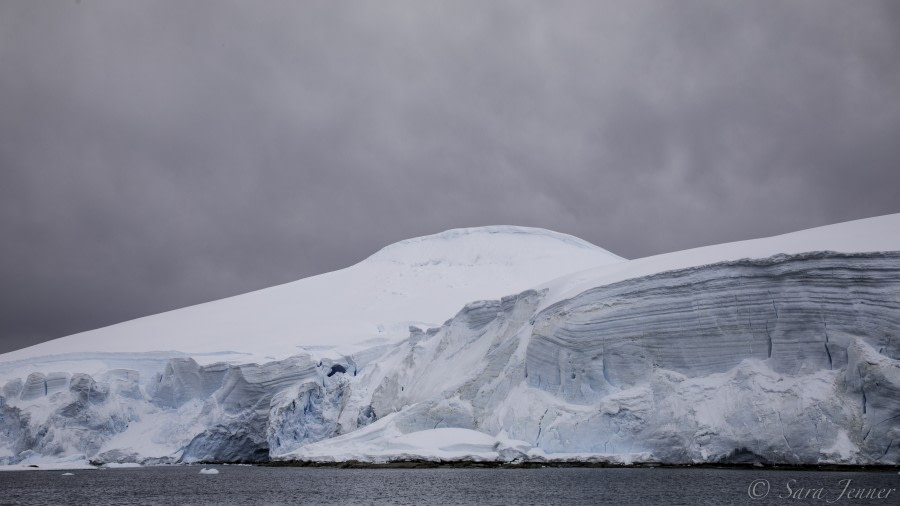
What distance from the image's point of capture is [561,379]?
26719mm

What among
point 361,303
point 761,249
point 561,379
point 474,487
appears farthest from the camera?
point 361,303

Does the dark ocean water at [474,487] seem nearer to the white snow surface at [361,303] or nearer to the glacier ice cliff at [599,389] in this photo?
the glacier ice cliff at [599,389]

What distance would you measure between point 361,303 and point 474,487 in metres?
29.7

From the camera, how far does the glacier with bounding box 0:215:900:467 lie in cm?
2238

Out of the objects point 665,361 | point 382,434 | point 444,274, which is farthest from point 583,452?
point 444,274

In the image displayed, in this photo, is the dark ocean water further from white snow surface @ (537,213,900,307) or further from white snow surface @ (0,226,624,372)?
white snow surface @ (0,226,624,372)

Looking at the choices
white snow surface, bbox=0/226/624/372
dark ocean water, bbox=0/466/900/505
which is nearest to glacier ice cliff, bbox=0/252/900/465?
dark ocean water, bbox=0/466/900/505

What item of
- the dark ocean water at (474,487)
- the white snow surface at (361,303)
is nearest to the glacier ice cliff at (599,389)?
the dark ocean water at (474,487)

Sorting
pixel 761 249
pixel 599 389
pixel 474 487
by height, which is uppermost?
pixel 761 249

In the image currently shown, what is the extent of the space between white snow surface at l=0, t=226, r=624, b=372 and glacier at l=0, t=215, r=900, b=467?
1.86ft

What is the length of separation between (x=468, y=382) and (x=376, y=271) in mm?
29455

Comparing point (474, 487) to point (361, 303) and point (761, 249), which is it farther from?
point (361, 303)

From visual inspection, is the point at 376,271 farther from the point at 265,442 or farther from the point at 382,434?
the point at 382,434

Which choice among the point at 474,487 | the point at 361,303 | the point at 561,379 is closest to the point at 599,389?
the point at 561,379
